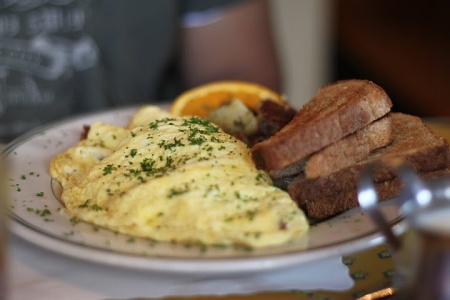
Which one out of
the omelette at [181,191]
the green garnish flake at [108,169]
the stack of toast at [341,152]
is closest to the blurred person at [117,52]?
the omelette at [181,191]

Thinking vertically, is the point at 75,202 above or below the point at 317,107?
below

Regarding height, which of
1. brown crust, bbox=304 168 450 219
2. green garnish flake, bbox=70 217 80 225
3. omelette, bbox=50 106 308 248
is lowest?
brown crust, bbox=304 168 450 219

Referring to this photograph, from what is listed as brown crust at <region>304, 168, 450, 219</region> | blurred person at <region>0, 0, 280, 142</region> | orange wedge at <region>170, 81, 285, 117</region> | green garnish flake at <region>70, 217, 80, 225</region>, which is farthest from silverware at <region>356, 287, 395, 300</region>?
blurred person at <region>0, 0, 280, 142</region>

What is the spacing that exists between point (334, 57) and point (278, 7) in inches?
26.5

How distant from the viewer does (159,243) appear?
3.28 ft

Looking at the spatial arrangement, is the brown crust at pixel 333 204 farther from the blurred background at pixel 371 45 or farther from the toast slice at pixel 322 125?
the blurred background at pixel 371 45

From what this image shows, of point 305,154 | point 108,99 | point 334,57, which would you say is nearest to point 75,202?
point 305,154

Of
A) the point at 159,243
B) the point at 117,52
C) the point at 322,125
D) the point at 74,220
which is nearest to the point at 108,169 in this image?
the point at 74,220

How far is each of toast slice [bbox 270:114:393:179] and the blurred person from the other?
1.29 m

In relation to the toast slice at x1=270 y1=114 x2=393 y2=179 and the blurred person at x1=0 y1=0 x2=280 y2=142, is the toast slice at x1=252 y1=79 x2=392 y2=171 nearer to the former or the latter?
the toast slice at x1=270 y1=114 x2=393 y2=179

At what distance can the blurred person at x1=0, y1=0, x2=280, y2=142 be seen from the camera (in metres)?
2.17

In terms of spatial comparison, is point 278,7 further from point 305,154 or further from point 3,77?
point 305,154

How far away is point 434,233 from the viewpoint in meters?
0.80

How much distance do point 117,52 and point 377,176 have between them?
143 centimetres
